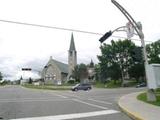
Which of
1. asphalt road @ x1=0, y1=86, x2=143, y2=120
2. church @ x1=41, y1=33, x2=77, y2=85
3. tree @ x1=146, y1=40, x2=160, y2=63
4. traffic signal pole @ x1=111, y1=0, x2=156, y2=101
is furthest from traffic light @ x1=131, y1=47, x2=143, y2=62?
church @ x1=41, y1=33, x2=77, y2=85

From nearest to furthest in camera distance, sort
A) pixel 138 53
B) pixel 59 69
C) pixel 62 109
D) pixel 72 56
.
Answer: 1. pixel 62 109
2. pixel 138 53
3. pixel 72 56
4. pixel 59 69

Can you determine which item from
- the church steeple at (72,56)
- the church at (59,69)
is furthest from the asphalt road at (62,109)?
the church steeple at (72,56)

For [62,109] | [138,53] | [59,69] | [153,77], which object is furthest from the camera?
[59,69]

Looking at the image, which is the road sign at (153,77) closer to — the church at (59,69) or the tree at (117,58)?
the tree at (117,58)

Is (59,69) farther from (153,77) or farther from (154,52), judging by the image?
(153,77)

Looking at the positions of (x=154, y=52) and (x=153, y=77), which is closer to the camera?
(x=153, y=77)

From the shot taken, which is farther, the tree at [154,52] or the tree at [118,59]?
the tree at [154,52]

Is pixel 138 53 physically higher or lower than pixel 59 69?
lower

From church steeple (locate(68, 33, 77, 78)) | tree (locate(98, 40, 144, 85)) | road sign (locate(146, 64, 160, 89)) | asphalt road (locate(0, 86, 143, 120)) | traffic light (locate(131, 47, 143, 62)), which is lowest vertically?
asphalt road (locate(0, 86, 143, 120))

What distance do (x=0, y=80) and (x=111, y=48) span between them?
121746 millimetres

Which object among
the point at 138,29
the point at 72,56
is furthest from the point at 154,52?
the point at 138,29

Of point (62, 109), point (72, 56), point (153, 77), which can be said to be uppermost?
point (72, 56)

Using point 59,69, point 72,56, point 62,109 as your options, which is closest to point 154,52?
point 72,56

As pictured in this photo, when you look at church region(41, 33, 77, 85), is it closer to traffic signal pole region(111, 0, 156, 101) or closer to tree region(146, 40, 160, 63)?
tree region(146, 40, 160, 63)
